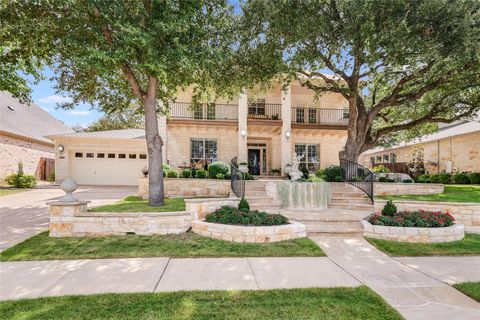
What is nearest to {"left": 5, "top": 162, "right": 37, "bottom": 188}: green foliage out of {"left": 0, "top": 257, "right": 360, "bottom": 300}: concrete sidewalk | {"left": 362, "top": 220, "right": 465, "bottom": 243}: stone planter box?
{"left": 0, "top": 257, "right": 360, "bottom": 300}: concrete sidewalk

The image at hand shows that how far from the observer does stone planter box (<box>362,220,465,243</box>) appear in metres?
5.86

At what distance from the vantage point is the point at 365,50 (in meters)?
9.75

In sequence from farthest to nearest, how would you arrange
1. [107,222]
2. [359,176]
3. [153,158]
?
[359,176] < [153,158] < [107,222]

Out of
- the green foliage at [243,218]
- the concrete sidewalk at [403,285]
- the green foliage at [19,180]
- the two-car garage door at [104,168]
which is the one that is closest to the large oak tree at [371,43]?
the green foliage at [243,218]

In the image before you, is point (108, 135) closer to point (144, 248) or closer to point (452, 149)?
point (144, 248)

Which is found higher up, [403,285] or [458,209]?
[458,209]

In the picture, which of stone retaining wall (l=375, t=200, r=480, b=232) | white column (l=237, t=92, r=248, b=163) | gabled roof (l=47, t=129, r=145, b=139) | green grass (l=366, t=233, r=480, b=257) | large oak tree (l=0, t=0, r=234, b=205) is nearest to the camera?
green grass (l=366, t=233, r=480, b=257)

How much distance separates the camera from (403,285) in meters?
3.78

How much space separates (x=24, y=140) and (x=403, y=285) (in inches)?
954

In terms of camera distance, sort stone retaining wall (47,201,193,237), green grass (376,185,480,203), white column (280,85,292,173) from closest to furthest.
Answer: stone retaining wall (47,201,193,237)
green grass (376,185,480,203)
white column (280,85,292,173)

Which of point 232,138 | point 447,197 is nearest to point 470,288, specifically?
point 447,197

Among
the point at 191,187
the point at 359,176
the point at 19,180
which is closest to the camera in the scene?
the point at 359,176

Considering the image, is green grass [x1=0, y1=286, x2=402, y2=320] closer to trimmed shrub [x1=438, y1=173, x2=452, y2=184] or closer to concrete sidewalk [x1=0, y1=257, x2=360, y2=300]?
concrete sidewalk [x1=0, y1=257, x2=360, y2=300]

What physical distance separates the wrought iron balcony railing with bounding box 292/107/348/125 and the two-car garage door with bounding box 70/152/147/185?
12068 mm
